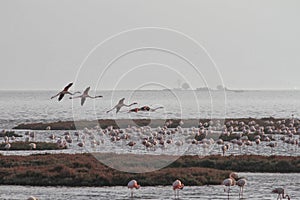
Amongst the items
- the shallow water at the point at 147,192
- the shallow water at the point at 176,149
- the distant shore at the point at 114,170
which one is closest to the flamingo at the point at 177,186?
the shallow water at the point at 147,192

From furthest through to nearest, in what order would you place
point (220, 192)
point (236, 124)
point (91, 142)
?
point (236, 124) → point (91, 142) → point (220, 192)

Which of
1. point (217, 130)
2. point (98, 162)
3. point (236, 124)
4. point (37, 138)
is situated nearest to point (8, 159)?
point (98, 162)

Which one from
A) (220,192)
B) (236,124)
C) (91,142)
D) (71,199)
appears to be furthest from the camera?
(236,124)

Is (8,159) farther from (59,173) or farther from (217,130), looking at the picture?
(217,130)

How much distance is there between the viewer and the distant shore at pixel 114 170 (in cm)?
3120

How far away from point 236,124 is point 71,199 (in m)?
42.7

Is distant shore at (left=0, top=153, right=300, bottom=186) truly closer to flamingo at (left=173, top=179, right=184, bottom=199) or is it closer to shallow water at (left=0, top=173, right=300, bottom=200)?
shallow water at (left=0, top=173, right=300, bottom=200)

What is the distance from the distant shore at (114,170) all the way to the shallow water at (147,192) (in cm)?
77

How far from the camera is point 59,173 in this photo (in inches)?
1265

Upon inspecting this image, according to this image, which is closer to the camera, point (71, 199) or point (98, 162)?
point (71, 199)

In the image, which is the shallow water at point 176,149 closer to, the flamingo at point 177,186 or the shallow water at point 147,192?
the shallow water at point 147,192

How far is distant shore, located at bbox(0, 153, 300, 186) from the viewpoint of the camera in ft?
102

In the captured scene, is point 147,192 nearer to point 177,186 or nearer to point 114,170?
point 177,186

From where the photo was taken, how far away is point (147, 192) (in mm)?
29281
